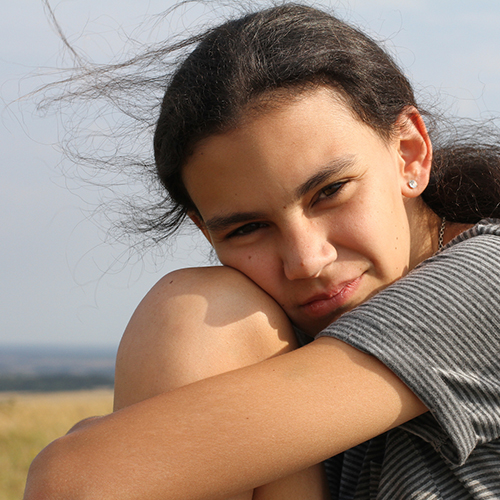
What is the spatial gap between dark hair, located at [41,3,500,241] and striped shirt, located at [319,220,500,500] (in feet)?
2.35

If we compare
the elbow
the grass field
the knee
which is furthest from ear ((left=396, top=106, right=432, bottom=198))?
the grass field

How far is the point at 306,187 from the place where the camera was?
1900 millimetres

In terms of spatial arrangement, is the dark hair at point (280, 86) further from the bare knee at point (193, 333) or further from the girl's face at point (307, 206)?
the bare knee at point (193, 333)

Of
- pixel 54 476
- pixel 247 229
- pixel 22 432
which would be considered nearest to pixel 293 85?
pixel 247 229

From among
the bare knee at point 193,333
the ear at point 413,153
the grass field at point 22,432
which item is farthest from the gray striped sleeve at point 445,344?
the grass field at point 22,432

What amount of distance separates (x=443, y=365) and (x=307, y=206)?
2.19 feet

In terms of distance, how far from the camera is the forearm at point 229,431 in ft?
4.41

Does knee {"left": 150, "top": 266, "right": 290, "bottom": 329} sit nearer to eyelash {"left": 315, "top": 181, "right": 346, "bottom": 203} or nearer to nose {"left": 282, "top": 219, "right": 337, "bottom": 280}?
nose {"left": 282, "top": 219, "right": 337, "bottom": 280}

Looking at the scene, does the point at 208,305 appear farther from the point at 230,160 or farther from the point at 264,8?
the point at 264,8

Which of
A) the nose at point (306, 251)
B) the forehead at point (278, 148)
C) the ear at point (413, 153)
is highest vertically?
the forehead at point (278, 148)

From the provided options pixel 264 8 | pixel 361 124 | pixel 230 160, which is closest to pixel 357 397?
pixel 230 160

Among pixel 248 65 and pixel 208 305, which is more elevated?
pixel 248 65

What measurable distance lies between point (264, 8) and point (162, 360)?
1431mm

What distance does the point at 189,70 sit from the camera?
7.14ft
